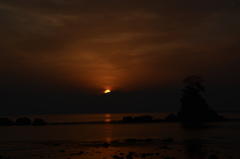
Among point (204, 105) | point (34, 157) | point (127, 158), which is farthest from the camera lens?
point (204, 105)

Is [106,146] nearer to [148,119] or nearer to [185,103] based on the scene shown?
[185,103]

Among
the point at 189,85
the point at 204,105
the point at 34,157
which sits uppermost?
the point at 189,85

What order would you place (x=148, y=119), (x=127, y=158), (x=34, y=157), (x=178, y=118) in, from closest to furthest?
1. (x=127, y=158)
2. (x=34, y=157)
3. (x=178, y=118)
4. (x=148, y=119)

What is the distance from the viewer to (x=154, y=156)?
3959 cm

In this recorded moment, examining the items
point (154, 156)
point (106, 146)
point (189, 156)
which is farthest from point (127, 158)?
point (106, 146)

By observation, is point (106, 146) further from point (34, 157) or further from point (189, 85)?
point (189, 85)

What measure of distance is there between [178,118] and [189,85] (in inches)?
787

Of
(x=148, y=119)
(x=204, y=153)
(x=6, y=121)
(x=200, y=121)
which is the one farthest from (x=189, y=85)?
(x=204, y=153)

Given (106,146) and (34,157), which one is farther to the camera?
(106,146)

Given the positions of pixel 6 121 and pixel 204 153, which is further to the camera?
pixel 6 121

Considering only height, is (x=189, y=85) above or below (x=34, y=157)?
above

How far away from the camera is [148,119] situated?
173m

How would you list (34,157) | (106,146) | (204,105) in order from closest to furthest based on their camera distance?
(34,157), (106,146), (204,105)

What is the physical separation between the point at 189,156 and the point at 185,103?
10248 cm
